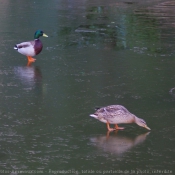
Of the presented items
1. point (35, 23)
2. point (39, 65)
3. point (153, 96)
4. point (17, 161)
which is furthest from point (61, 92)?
point (35, 23)

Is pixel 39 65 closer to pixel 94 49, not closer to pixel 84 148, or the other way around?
pixel 94 49

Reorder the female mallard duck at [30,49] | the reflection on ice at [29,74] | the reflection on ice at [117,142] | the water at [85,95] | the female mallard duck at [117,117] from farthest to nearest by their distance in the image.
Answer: the female mallard duck at [30,49] → the reflection on ice at [29,74] → the female mallard duck at [117,117] → the reflection on ice at [117,142] → the water at [85,95]

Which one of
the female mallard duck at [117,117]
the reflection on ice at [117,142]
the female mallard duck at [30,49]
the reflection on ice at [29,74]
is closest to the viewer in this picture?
the reflection on ice at [117,142]

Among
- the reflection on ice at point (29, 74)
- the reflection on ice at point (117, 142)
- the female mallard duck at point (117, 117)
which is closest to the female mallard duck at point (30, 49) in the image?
the reflection on ice at point (29, 74)

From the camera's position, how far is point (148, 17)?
1898 centimetres

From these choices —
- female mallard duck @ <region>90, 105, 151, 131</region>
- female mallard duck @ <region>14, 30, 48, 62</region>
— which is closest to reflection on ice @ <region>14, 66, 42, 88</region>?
female mallard duck @ <region>14, 30, 48, 62</region>

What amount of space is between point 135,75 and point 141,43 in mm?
3522

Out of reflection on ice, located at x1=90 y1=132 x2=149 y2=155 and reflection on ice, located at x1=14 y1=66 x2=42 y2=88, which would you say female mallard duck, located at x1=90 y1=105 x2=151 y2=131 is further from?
reflection on ice, located at x1=14 y1=66 x2=42 y2=88

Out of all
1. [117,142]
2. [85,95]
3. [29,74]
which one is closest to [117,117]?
[117,142]

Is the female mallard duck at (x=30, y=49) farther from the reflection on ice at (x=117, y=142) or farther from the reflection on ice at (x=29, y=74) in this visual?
the reflection on ice at (x=117, y=142)

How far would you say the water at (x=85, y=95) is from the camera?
659 cm

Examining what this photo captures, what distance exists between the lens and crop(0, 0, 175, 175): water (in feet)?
21.6

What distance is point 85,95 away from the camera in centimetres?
929

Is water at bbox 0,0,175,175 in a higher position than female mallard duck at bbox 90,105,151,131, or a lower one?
lower
